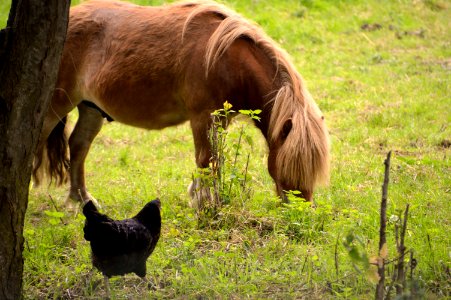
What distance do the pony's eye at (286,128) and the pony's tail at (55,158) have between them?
263cm

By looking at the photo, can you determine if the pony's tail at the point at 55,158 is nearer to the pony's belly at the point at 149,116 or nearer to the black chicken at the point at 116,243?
the pony's belly at the point at 149,116

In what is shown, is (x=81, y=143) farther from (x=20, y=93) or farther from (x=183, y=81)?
(x=20, y=93)

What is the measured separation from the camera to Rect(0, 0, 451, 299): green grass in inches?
172

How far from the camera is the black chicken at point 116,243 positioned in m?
4.08

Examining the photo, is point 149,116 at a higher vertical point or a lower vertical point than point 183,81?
lower

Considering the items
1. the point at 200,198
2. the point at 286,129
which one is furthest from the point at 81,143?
the point at 286,129

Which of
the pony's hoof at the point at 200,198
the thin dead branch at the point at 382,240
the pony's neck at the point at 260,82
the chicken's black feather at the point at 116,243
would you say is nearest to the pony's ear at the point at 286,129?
the pony's neck at the point at 260,82

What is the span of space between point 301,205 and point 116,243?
5.17 ft

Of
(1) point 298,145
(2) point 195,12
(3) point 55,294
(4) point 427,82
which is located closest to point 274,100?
(1) point 298,145

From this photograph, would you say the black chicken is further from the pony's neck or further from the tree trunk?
the pony's neck

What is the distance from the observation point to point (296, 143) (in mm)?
5426

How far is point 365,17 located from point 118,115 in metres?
10.5

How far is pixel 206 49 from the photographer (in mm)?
5871

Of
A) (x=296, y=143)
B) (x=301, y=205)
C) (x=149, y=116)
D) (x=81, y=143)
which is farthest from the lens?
(x=81, y=143)
